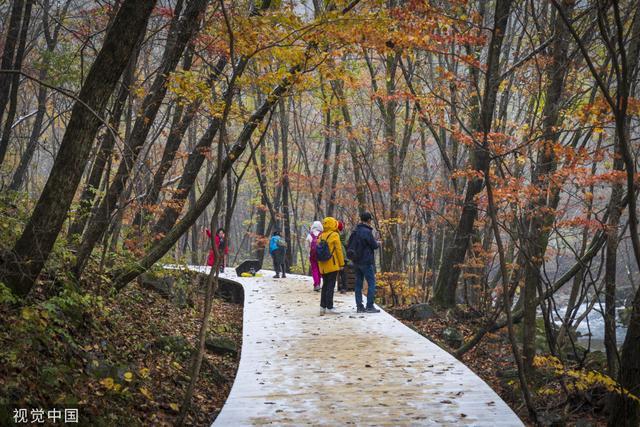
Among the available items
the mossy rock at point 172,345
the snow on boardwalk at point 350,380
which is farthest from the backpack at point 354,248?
the mossy rock at point 172,345

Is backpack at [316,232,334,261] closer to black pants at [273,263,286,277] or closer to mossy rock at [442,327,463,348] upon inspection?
mossy rock at [442,327,463,348]

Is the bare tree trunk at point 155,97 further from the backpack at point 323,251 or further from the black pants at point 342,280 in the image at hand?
the black pants at point 342,280

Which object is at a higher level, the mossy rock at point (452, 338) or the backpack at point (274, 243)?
the backpack at point (274, 243)

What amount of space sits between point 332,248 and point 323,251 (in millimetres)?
205

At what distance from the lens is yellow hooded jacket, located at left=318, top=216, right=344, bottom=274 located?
1150 cm

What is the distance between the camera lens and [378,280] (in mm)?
17562

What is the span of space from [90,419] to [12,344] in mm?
925

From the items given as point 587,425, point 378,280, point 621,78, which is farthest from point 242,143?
point 378,280

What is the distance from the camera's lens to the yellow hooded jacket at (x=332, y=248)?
37.7 feet

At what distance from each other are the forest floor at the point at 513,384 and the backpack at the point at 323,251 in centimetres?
198

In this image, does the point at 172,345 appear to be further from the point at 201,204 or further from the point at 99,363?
the point at 99,363

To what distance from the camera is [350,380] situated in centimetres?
692

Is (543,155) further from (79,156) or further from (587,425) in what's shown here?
(79,156)

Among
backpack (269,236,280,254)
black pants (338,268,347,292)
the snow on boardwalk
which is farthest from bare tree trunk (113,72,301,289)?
backpack (269,236,280,254)
